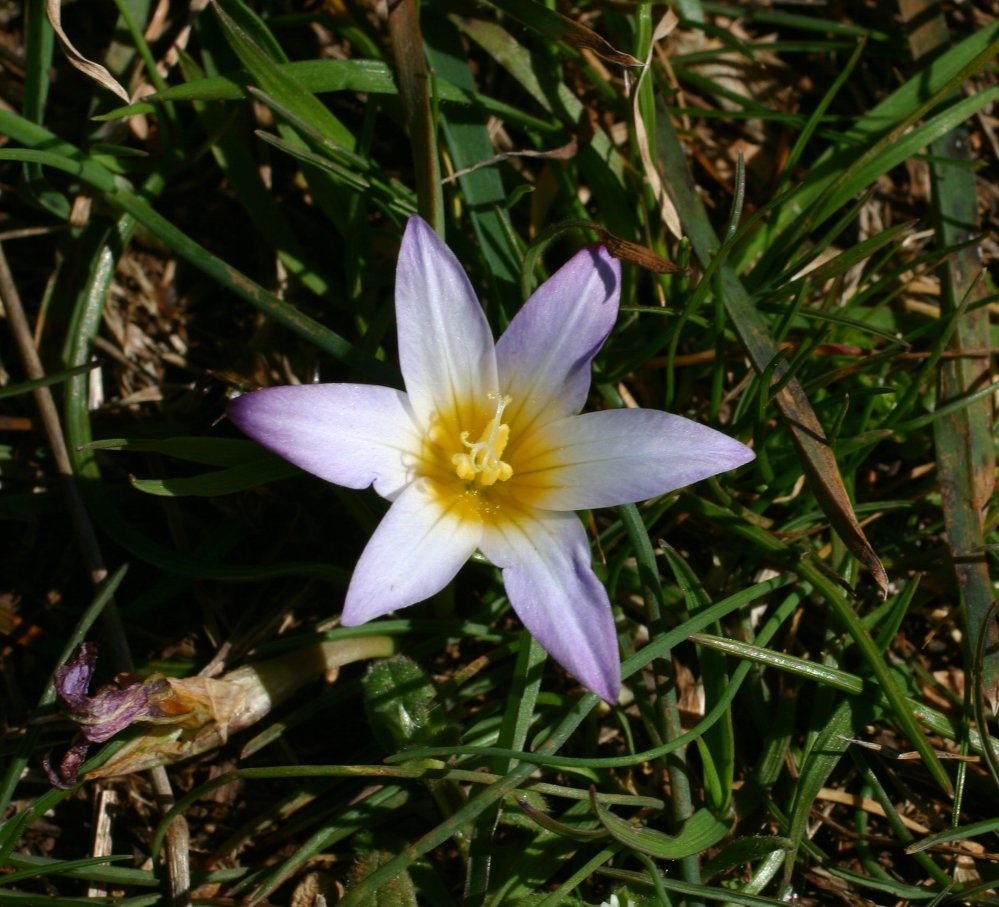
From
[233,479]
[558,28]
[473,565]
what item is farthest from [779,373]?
[233,479]

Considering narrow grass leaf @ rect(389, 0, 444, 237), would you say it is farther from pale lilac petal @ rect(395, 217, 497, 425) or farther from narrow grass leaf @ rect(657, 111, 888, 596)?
narrow grass leaf @ rect(657, 111, 888, 596)

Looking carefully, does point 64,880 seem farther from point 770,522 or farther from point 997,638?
point 997,638

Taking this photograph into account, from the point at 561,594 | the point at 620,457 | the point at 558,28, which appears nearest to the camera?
the point at 561,594

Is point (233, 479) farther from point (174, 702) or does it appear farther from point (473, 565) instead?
point (473, 565)

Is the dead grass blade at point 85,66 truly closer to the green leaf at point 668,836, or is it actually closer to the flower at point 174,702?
the flower at point 174,702

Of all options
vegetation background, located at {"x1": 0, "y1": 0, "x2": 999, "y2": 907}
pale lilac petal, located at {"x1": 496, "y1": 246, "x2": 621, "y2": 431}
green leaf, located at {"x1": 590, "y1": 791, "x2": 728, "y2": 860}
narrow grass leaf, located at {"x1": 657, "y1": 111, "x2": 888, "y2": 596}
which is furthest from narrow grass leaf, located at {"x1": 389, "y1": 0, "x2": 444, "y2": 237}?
green leaf, located at {"x1": 590, "y1": 791, "x2": 728, "y2": 860}

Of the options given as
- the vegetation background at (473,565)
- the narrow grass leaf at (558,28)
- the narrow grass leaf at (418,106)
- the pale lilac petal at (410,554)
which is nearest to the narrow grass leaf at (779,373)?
the vegetation background at (473,565)
